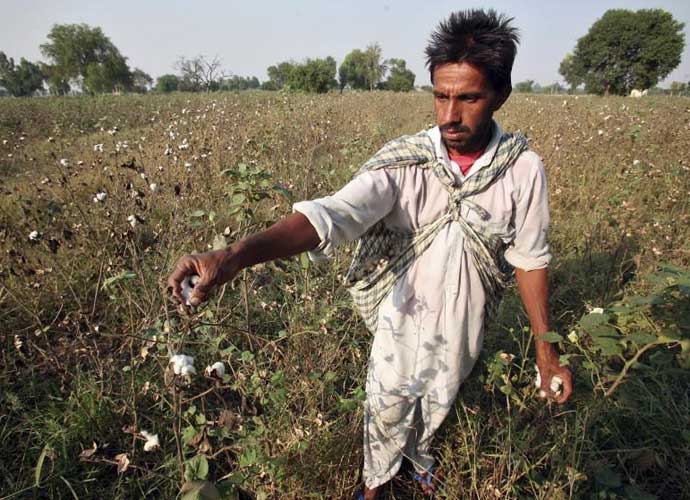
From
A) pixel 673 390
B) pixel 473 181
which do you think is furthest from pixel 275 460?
pixel 673 390

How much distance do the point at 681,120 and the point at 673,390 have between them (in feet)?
19.3

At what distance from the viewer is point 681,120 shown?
580cm

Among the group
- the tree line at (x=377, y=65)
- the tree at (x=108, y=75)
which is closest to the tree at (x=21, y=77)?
the tree line at (x=377, y=65)

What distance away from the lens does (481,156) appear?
3.96 ft

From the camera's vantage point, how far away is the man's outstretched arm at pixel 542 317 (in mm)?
1274

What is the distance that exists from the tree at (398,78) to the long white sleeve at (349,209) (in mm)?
53098

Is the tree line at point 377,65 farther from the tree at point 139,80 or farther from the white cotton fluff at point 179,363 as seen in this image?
the white cotton fluff at point 179,363

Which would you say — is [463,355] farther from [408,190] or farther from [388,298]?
[408,190]

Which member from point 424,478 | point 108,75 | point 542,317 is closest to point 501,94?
point 542,317

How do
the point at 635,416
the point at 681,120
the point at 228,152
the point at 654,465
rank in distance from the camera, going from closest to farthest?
the point at 654,465
the point at 635,416
the point at 228,152
the point at 681,120

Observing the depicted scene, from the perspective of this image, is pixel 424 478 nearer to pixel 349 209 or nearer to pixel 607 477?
pixel 607 477

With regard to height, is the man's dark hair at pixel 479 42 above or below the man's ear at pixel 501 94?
above

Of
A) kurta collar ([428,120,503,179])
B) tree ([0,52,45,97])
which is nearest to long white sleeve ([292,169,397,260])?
kurta collar ([428,120,503,179])

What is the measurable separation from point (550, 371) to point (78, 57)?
75.4m
